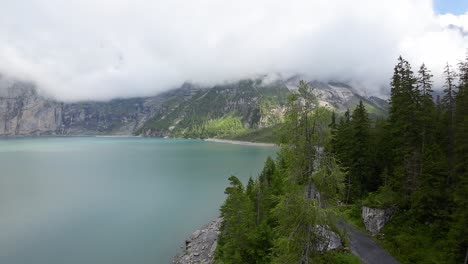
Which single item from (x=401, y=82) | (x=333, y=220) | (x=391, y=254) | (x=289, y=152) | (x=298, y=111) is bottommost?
(x=391, y=254)

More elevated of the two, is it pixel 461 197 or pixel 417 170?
pixel 417 170

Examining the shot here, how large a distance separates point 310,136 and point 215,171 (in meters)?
122

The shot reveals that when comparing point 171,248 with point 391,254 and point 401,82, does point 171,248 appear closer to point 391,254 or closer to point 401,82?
point 391,254

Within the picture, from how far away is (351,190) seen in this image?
5309 cm

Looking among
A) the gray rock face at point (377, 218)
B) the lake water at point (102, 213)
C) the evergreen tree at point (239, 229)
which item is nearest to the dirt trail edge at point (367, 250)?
the gray rock face at point (377, 218)

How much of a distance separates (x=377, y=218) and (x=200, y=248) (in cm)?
2514

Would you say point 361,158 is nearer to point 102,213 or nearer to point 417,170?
point 417,170

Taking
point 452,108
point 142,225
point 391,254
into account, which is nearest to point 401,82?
point 452,108

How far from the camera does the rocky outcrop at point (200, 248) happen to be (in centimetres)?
4697

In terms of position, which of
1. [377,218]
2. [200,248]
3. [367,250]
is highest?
[377,218]

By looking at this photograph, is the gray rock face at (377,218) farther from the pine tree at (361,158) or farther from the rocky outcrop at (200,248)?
the rocky outcrop at (200,248)

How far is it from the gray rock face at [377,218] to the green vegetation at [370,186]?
747 mm

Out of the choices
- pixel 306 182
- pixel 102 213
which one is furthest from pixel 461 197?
pixel 102 213

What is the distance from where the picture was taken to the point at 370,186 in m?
52.8
